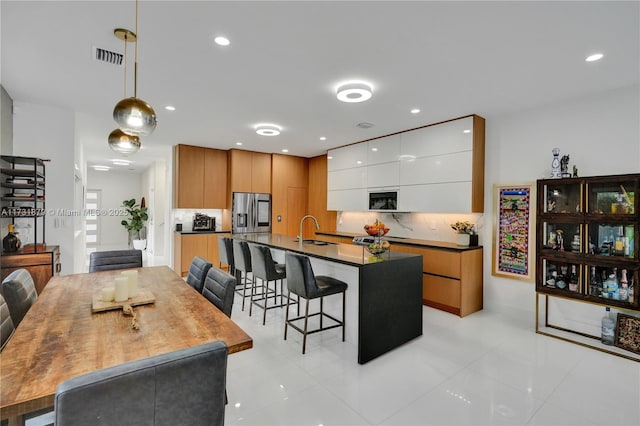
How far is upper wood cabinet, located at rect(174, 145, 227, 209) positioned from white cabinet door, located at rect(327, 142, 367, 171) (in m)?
2.33

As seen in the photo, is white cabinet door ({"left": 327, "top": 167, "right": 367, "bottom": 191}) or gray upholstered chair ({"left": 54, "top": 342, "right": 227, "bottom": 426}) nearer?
gray upholstered chair ({"left": 54, "top": 342, "right": 227, "bottom": 426})

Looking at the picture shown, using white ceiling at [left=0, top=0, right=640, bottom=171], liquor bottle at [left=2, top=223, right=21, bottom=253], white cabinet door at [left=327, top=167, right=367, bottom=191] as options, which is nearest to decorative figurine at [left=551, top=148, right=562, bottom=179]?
white ceiling at [left=0, top=0, right=640, bottom=171]

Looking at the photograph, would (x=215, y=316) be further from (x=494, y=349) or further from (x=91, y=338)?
(x=494, y=349)

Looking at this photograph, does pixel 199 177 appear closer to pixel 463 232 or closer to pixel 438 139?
pixel 438 139

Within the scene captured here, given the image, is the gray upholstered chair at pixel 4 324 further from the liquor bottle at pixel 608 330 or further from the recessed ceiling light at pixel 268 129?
the liquor bottle at pixel 608 330

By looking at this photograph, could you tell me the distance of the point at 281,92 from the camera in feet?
11.4

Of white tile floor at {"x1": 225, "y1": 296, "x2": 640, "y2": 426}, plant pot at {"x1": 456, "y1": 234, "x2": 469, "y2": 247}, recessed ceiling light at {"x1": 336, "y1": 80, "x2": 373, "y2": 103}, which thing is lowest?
white tile floor at {"x1": 225, "y1": 296, "x2": 640, "y2": 426}

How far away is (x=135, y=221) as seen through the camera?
32.9 feet

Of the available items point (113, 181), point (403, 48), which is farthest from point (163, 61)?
point (113, 181)

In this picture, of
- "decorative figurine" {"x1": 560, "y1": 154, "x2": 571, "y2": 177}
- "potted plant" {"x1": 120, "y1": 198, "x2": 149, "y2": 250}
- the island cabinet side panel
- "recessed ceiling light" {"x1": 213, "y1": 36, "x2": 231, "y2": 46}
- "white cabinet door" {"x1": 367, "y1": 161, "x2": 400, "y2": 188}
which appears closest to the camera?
"recessed ceiling light" {"x1": 213, "y1": 36, "x2": 231, "y2": 46}

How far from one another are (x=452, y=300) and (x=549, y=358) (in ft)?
4.13

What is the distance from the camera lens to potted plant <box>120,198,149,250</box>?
32.9 feet

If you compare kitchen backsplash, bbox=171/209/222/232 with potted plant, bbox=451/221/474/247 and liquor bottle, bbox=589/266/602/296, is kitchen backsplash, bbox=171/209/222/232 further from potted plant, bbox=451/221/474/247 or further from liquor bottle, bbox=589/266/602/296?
liquor bottle, bbox=589/266/602/296

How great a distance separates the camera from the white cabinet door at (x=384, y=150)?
17.0 ft
